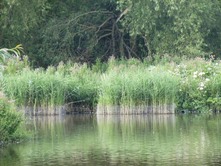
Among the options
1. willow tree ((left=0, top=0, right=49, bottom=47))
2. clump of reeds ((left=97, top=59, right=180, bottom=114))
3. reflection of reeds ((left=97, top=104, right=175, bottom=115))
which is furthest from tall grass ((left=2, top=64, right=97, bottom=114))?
willow tree ((left=0, top=0, right=49, bottom=47))

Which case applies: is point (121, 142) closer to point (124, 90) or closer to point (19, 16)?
point (124, 90)

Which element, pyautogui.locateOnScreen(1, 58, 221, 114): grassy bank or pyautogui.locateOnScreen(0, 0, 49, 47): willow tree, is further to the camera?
pyautogui.locateOnScreen(0, 0, 49, 47): willow tree

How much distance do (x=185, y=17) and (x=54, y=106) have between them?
1095 centimetres

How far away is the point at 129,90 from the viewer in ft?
89.7

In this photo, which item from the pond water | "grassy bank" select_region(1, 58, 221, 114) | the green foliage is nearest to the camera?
the pond water

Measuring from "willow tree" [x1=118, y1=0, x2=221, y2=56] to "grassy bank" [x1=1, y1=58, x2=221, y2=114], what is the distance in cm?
678

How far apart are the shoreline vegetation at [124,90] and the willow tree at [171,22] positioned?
21.8ft

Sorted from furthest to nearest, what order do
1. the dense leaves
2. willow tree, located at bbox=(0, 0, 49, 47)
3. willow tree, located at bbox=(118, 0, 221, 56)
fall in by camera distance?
willow tree, located at bbox=(0, 0, 49, 47) < the dense leaves < willow tree, located at bbox=(118, 0, 221, 56)

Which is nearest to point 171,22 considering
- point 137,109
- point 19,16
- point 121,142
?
point 19,16

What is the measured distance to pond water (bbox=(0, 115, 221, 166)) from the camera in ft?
52.6

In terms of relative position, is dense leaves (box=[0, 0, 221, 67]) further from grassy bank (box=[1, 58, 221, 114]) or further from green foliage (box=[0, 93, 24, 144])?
green foliage (box=[0, 93, 24, 144])

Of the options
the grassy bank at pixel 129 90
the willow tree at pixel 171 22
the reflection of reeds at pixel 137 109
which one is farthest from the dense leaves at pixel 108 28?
A: the reflection of reeds at pixel 137 109

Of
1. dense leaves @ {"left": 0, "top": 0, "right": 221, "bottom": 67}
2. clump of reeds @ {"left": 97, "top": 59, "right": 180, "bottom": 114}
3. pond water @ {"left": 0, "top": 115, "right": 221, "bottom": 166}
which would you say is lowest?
pond water @ {"left": 0, "top": 115, "right": 221, "bottom": 166}

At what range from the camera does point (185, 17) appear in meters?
36.2
